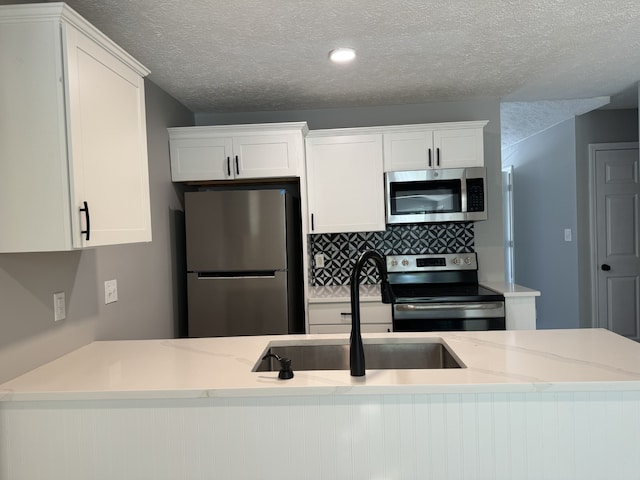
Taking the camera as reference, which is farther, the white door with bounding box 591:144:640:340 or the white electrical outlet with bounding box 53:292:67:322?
the white door with bounding box 591:144:640:340

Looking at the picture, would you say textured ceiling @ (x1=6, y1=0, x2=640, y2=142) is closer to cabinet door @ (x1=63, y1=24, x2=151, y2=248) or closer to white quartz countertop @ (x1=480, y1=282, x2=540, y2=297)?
cabinet door @ (x1=63, y1=24, x2=151, y2=248)

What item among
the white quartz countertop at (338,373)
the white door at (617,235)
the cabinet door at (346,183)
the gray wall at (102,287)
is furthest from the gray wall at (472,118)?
the white quartz countertop at (338,373)

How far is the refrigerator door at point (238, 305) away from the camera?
3.01m

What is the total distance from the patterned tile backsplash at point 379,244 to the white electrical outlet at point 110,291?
1665 millimetres

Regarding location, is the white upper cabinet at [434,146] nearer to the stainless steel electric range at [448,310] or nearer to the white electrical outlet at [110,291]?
the stainless steel electric range at [448,310]

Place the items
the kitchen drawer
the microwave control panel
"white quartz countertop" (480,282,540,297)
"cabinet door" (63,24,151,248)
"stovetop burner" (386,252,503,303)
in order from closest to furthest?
"cabinet door" (63,24,151,248), "white quartz countertop" (480,282,540,297), the kitchen drawer, the microwave control panel, "stovetop burner" (386,252,503,303)

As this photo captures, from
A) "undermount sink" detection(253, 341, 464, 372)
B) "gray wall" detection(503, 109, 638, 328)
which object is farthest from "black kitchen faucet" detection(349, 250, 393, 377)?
"gray wall" detection(503, 109, 638, 328)

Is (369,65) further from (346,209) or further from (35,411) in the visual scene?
(35,411)

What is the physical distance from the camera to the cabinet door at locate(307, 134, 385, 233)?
3.36 meters

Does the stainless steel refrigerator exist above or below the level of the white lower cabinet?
above

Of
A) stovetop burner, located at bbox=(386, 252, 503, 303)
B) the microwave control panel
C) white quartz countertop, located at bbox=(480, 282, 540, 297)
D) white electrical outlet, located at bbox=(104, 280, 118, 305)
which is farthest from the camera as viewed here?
stovetop burner, located at bbox=(386, 252, 503, 303)

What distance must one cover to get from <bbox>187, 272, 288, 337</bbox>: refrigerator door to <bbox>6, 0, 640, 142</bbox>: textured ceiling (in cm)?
130

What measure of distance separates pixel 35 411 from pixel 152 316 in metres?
1.37

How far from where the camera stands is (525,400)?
138cm
